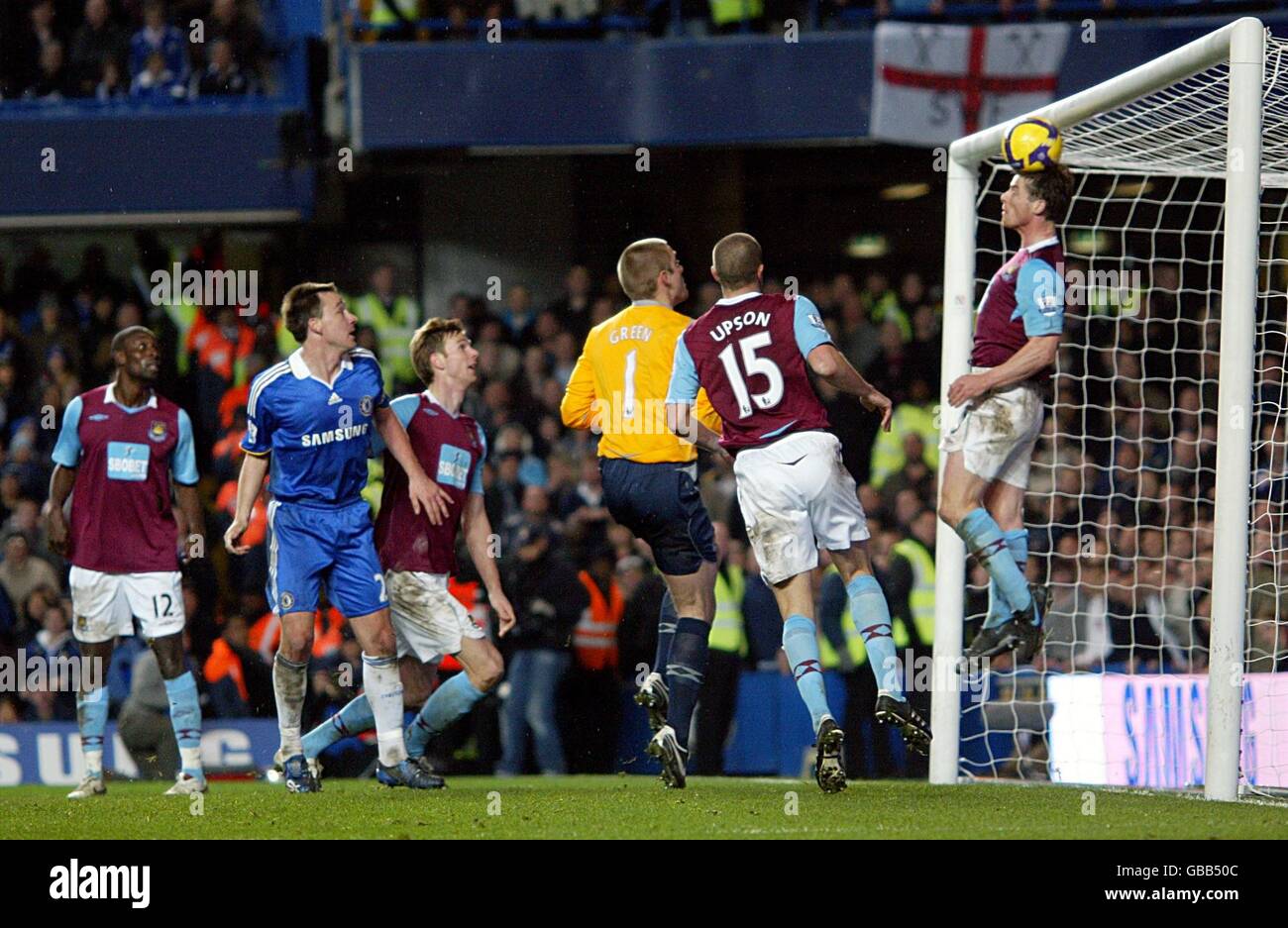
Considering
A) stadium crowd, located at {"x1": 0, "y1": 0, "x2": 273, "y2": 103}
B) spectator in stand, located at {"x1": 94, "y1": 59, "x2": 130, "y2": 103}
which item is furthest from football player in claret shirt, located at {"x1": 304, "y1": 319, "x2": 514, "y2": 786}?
spectator in stand, located at {"x1": 94, "y1": 59, "x2": 130, "y2": 103}

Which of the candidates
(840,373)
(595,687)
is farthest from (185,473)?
(595,687)

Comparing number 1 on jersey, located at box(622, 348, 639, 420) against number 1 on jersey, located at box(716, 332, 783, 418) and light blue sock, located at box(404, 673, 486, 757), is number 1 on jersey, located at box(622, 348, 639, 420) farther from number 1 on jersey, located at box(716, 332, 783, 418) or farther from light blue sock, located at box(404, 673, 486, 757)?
light blue sock, located at box(404, 673, 486, 757)

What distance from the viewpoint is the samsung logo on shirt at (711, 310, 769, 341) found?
7145mm

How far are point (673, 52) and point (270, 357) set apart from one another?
401cm

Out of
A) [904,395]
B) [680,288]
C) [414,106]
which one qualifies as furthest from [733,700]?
[414,106]

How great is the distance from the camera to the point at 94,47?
15.1m

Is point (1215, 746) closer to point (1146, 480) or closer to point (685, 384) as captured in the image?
point (685, 384)

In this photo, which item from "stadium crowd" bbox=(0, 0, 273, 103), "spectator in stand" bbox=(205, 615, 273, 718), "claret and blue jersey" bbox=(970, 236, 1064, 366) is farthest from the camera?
"stadium crowd" bbox=(0, 0, 273, 103)

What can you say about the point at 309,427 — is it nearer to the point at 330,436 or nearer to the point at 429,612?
the point at 330,436

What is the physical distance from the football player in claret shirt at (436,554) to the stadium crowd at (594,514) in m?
3.50

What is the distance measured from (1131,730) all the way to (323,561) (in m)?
4.97

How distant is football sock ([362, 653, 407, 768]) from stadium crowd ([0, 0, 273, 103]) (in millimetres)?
8396

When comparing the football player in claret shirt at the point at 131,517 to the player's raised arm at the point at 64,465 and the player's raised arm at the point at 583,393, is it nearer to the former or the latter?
the player's raised arm at the point at 64,465

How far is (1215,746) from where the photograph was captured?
731 centimetres
